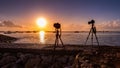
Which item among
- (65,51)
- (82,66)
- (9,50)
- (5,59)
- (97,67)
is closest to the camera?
(97,67)

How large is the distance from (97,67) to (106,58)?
0.83 metres

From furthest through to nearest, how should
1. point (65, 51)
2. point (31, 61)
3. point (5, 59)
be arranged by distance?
point (65, 51) → point (5, 59) → point (31, 61)

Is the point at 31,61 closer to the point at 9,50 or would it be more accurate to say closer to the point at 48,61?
the point at 48,61

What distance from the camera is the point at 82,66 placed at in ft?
31.7

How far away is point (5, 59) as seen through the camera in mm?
17156

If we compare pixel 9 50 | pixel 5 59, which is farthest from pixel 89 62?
pixel 9 50

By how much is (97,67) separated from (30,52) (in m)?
11.6

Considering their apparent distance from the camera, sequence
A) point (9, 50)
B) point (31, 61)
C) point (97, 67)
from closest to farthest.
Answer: point (97, 67), point (31, 61), point (9, 50)

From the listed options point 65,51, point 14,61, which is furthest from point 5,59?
point 65,51

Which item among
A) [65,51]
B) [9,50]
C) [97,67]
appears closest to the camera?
[97,67]

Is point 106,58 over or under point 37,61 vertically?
over

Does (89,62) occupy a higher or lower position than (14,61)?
higher

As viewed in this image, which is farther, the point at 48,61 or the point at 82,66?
the point at 48,61

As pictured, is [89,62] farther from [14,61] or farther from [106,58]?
[14,61]
